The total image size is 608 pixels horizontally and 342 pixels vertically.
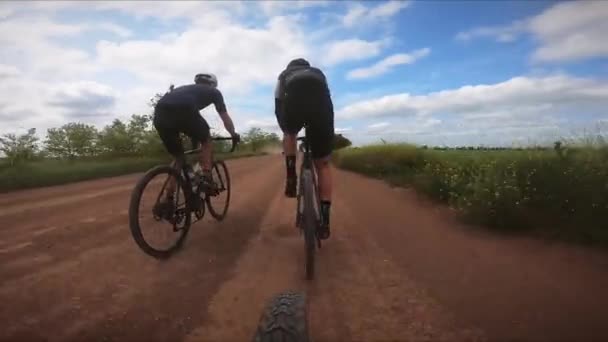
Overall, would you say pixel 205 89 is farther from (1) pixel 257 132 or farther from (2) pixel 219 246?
(1) pixel 257 132

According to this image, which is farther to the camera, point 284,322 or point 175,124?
point 175,124

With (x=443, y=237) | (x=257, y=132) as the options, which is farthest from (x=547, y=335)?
(x=257, y=132)

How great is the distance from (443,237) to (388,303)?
2.28m

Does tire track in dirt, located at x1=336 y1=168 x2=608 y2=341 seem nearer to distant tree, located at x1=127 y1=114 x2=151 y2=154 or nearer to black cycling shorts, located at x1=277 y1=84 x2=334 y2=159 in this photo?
black cycling shorts, located at x1=277 y1=84 x2=334 y2=159

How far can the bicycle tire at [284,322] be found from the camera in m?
1.40

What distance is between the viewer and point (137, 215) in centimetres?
368

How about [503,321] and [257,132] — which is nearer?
[503,321]

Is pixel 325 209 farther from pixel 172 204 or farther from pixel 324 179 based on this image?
pixel 172 204

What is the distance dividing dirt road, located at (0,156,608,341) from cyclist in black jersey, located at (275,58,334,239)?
0.90 m

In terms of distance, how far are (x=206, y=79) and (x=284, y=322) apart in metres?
4.11

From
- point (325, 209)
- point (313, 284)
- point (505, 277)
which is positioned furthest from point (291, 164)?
point (505, 277)

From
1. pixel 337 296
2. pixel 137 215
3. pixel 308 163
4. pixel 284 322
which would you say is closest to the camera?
pixel 284 322

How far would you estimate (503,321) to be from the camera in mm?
2594

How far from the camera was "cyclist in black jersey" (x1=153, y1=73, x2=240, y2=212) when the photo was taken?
4.26m
